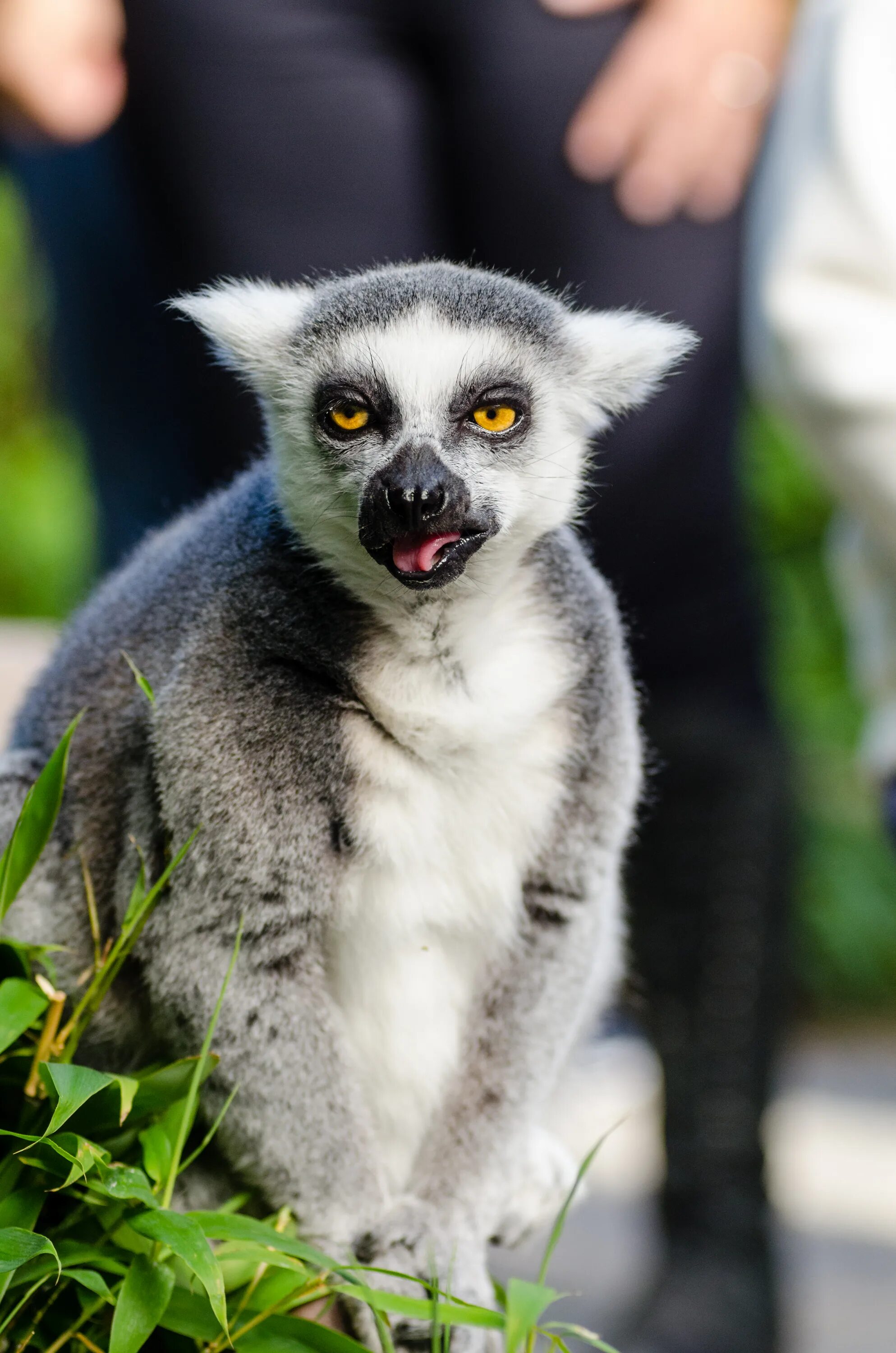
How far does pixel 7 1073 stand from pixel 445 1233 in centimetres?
33

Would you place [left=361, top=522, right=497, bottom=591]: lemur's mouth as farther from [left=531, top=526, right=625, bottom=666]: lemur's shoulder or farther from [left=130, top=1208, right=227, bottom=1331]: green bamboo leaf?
[left=130, top=1208, right=227, bottom=1331]: green bamboo leaf

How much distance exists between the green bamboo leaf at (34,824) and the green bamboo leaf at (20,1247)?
198 millimetres

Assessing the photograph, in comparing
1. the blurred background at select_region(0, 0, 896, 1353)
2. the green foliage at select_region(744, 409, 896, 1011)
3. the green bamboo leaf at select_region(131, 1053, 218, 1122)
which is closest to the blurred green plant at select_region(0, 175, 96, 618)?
the blurred background at select_region(0, 0, 896, 1353)

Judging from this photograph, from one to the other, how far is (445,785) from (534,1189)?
416 millimetres

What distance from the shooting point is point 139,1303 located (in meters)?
0.81

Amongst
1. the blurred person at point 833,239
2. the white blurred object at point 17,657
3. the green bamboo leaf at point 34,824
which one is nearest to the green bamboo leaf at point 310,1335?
the green bamboo leaf at point 34,824

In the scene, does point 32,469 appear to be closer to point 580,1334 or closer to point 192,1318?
point 192,1318

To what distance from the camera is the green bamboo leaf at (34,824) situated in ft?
2.81

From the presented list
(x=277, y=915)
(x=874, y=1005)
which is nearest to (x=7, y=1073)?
(x=277, y=915)

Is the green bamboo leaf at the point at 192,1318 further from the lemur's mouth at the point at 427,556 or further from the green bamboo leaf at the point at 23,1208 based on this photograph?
the lemur's mouth at the point at 427,556

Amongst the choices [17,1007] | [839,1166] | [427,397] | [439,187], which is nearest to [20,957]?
[17,1007]

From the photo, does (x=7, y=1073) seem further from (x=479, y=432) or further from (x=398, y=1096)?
(x=479, y=432)

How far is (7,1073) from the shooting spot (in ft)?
2.99

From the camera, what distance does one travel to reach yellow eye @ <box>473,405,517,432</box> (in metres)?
0.78
